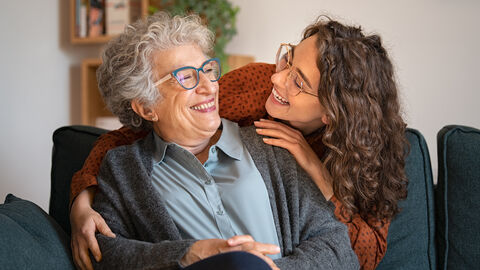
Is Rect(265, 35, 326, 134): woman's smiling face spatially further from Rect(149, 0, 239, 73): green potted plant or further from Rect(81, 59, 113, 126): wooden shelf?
Rect(81, 59, 113, 126): wooden shelf

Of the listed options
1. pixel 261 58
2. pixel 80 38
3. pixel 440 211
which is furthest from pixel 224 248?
pixel 80 38

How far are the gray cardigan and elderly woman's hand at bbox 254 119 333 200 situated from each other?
2 cm

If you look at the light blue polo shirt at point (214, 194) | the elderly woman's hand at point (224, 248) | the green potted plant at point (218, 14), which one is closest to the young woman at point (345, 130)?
the light blue polo shirt at point (214, 194)

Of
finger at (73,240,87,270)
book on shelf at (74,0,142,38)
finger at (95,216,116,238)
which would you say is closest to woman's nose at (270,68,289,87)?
finger at (95,216,116,238)

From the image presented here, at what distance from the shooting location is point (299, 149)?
1.55m

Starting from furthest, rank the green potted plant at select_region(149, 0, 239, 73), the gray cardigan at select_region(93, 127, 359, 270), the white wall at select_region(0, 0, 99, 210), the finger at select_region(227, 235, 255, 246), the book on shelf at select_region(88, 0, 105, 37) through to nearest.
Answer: the book on shelf at select_region(88, 0, 105, 37) < the white wall at select_region(0, 0, 99, 210) < the green potted plant at select_region(149, 0, 239, 73) < the gray cardigan at select_region(93, 127, 359, 270) < the finger at select_region(227, 235, 255, 246)

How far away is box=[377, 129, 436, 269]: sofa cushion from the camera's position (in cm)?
160

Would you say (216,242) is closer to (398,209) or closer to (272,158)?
(272,158)

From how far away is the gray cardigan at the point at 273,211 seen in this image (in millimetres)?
1303

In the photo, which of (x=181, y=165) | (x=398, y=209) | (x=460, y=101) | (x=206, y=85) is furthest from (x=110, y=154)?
(x=460, y=101)

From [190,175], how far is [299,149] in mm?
380

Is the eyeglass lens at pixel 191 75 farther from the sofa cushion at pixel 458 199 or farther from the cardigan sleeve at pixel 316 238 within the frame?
the sofa cushion at pixel 458 199

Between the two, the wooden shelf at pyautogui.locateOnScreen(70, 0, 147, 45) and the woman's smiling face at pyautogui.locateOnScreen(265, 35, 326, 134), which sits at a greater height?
the wooden shelf at pyautogui.locateOnScreen(70, 0, 147, 45)

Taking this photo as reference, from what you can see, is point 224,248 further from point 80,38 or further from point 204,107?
point 80,38
